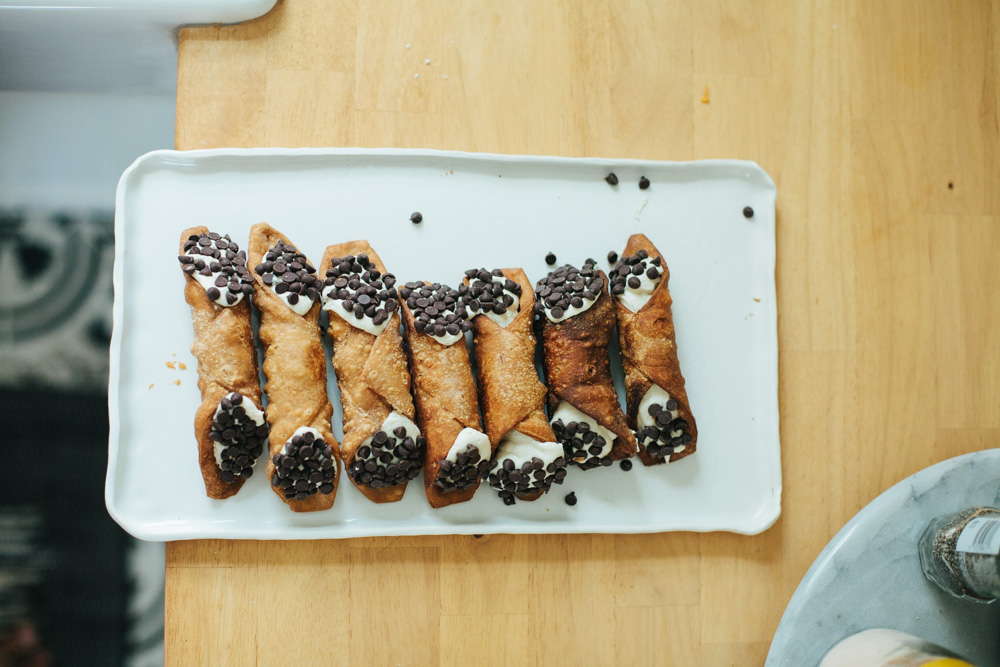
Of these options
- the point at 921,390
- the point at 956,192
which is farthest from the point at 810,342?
the point at 956,192

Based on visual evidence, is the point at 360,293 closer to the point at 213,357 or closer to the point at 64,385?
the point at 213,357

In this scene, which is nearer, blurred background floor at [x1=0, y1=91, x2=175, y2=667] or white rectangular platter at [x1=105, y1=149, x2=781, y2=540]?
white rectangular platter at [x1=105, y1=149, x2=781, y2=540]

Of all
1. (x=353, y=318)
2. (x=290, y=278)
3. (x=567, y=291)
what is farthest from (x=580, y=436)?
(x=290, y=278)

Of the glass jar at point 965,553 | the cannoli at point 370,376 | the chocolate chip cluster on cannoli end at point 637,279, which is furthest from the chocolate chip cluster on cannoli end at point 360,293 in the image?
the glass jar at point 965,553

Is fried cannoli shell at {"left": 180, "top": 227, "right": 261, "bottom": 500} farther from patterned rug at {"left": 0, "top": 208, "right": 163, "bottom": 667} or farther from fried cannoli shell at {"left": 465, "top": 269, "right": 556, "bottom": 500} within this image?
fried cannoli shell at {"left": 465, "top": 269, "right": 556, "bottom": 500}

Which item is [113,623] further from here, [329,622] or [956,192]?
[956,192]

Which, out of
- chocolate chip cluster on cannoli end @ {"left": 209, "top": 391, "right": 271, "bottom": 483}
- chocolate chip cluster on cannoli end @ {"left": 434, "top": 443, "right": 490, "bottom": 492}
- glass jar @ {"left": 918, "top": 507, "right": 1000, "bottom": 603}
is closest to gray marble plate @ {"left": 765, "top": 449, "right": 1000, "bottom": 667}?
glass jar @ {"left": 918, "top": 507, "right": 1000, "bottom": 603}

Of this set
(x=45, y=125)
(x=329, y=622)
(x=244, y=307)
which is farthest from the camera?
(x=45, y=125)
